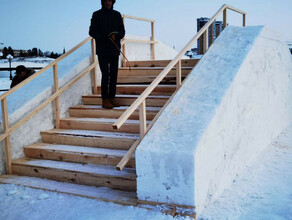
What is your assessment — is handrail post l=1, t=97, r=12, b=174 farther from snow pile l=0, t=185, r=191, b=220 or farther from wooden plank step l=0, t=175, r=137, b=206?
snow pile l=0, t=185, r=191, b=220

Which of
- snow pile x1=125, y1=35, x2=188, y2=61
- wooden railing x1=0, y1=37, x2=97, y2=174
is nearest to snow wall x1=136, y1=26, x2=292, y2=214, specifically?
wooden railing x1=0, y1=37, x2=97, y2=174

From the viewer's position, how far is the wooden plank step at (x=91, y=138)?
4.48m

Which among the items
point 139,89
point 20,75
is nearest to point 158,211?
point 139,89

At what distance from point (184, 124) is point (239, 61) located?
57.6 inches

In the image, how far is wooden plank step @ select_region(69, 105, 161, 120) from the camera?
5020mm

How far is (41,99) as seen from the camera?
5.18 meters

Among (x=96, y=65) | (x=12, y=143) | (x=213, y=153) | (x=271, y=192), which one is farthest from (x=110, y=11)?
(x=271, y=192)

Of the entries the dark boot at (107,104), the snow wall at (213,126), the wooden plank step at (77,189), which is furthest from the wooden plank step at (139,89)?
the wooden plank step at (77,189)

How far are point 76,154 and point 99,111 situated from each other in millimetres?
1044

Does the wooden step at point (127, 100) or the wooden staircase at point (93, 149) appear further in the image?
the wooden step at point (127, 100)

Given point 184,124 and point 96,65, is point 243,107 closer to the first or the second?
point 184,124

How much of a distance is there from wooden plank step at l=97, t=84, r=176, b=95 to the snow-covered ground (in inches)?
74.2

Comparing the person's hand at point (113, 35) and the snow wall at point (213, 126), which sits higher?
the person's hand at point (113, 35)

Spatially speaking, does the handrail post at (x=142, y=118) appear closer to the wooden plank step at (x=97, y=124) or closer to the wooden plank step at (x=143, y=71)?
the wooden plank step at (x=97, y=124)
